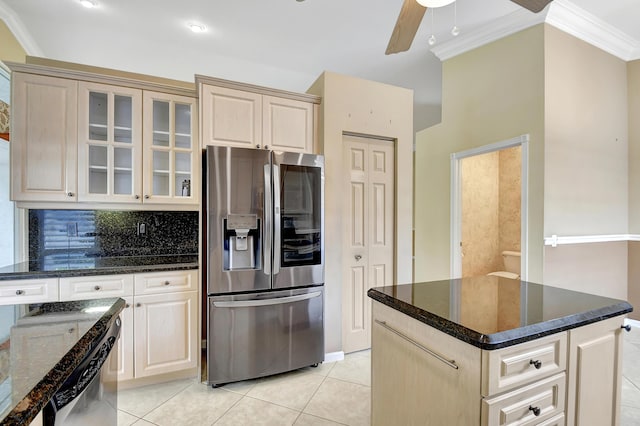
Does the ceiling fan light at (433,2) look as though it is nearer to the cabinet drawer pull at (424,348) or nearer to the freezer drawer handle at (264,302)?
the cabinet drawer pull at (424,348)

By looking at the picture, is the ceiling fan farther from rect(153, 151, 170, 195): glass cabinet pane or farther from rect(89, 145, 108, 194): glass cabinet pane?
rect(89, 145, 108, 194): glass cabinet pane

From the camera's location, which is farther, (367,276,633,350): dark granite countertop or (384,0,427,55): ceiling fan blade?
(384,0,427,55): ceiling fan blade

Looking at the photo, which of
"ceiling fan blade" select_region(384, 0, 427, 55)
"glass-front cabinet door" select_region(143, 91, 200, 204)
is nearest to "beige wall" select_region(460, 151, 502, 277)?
"ceiling fan blade" select_region(384, 0, 427, 55)

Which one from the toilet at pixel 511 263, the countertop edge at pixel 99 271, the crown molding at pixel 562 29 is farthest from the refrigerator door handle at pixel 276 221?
the toilet at pixel 511 263

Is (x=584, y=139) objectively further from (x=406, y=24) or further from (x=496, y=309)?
(x=496, y=309)

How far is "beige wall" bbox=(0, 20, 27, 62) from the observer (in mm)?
2419

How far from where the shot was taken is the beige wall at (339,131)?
262 cm

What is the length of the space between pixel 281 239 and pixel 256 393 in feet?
3.74

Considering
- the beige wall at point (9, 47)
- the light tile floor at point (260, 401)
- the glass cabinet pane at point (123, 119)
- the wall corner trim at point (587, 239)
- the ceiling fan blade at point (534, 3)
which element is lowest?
the light tile floor at point (260, 401)

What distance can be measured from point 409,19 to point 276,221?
1573 millimetres

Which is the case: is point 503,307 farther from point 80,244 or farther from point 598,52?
point 598,52

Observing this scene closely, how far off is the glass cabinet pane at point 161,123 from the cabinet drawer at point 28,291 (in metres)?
1.26

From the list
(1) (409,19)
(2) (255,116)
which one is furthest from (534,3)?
(2) (255,116)

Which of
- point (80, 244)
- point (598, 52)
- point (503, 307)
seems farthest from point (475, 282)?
point (598, 52)
